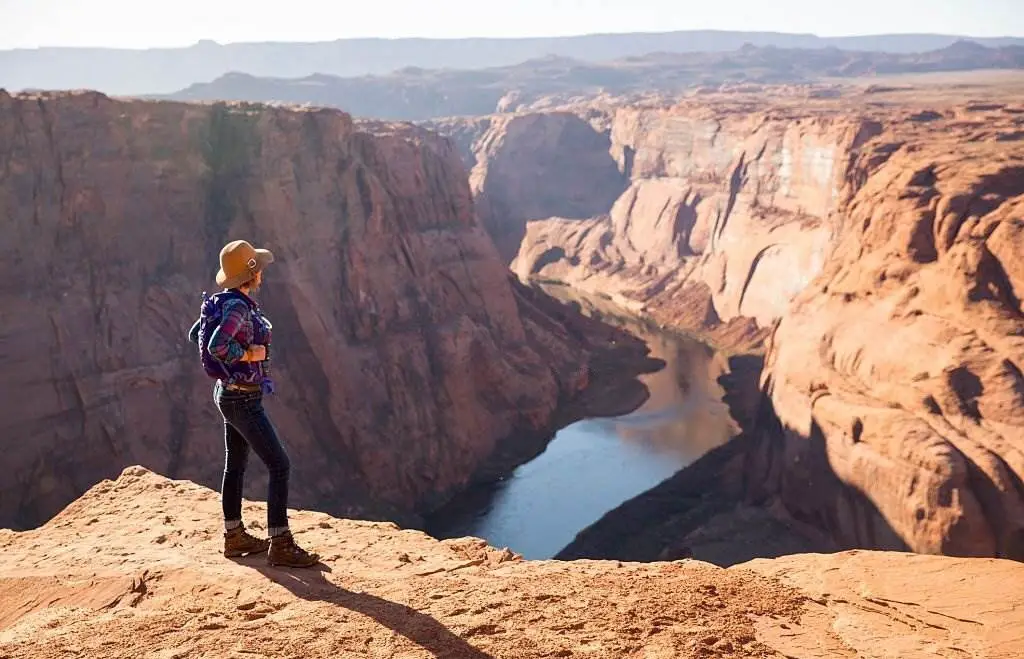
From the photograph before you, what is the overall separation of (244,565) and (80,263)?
66.1 feet

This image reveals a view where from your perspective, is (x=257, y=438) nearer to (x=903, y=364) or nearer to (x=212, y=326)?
(x=212, y=326)

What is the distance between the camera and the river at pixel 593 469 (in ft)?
85.0

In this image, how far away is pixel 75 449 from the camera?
873 inches

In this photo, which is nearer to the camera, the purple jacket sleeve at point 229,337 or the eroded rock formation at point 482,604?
the eroded rock formation at point 482,604

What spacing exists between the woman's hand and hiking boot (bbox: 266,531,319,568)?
137 cm

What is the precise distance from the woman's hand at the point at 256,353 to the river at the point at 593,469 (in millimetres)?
17930

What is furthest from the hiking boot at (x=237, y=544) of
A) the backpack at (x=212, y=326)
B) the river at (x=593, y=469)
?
the river at (x=593, y=469)

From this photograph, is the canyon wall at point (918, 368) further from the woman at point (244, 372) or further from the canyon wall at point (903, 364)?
the woman at point (244, 372)

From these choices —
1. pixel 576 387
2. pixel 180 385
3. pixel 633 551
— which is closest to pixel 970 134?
pixel 576 387

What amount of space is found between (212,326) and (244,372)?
40 cm

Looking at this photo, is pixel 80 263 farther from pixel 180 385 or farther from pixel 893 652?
pixel 893 652

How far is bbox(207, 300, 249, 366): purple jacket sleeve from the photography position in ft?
20.9

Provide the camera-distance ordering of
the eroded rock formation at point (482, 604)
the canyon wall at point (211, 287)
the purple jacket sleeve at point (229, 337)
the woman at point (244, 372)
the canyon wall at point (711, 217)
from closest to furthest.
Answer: the eroded rock formation at point (482, 604) < the purple jacket sleeve at point (229, 337) < the woman at point (244, 372) < the canyon wall at point (211, 287) < the canyon wall at point (711, 217)

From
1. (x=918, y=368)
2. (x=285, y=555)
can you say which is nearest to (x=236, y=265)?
(x=285, y=555)
